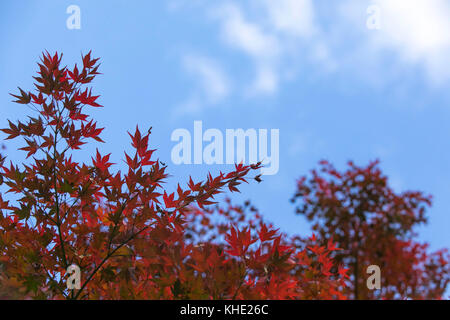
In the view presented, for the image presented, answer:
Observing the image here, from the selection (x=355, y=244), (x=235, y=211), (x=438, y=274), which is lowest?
(x=438, y=274)

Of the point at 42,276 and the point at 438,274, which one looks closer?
the point at 42,276

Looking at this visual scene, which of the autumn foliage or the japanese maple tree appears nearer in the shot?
the autumn foliage

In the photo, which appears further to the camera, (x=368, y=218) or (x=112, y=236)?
(x=368, y=218)

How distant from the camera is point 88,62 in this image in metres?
2.76

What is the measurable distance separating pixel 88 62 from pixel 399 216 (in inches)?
384

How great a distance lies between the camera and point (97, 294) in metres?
2.35

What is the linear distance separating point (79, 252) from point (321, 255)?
66.0 inches

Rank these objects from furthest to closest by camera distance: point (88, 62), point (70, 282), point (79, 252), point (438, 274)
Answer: point (438, 274) < point (88, 62) < point (79, 252) < point (70, 282)

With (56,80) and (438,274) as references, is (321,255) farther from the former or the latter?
(438,274)

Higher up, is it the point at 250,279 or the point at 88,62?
the point at 88,62

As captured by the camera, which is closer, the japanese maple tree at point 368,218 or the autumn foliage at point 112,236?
the autumn foliage at point 112,236

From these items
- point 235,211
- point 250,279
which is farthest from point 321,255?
point 235,211
